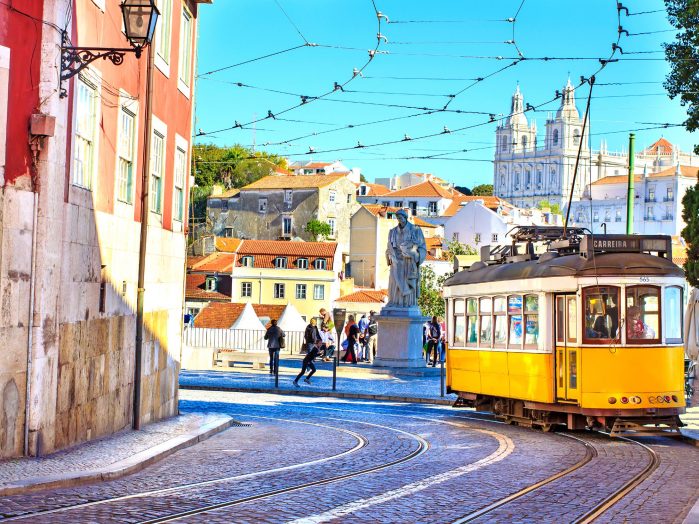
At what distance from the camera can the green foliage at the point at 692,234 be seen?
110 feet

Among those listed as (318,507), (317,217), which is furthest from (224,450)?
(317,217)

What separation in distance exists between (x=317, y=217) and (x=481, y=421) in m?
94.3

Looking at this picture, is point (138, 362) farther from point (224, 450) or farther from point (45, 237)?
point (45, 237)

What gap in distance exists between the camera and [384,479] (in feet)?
42.8

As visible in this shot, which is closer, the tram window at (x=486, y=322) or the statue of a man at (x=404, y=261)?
the tram window at (x=486, y=322)

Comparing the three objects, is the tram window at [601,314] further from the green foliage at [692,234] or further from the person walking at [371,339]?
the person walking at [371,339]

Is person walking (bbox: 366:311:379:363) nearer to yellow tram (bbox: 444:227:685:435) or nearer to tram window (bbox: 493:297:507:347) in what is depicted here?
tram window (bbox: 493:297:507:347)

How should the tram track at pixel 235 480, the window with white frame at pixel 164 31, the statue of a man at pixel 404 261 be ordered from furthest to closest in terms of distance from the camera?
the statue of a man at pixel 404 261
the window with white frame at pixel 164 31
the tram track at pixel 235 480

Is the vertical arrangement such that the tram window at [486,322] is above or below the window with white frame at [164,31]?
below

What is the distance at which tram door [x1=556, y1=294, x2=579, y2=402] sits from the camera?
18.3m

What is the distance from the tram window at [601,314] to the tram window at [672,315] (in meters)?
0.77

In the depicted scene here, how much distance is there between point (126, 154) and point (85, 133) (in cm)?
221

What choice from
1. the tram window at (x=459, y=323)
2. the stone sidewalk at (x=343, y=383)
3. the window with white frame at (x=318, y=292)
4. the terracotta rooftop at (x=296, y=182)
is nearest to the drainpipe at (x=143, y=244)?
the tram window at (x=459, y=323)

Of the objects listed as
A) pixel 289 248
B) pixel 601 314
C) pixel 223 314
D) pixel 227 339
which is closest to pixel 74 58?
pixel 601 314
